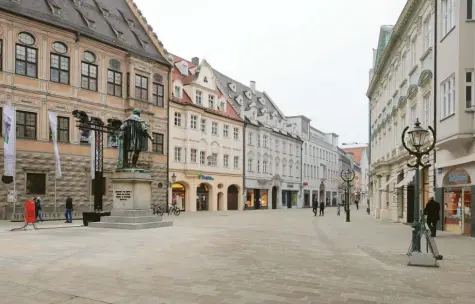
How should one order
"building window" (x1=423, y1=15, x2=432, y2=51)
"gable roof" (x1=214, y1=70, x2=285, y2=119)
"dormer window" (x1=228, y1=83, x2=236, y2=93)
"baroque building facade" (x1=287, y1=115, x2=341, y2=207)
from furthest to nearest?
"baroque building facade" (x1=287, y1=115, x2=341, y2=207)
"dormer window" (x1=228, y1=83, x2=236, y2=93)
"gable roof" (x1=214, y1=70, x2=285, y2=119)
"building window" (x1=423, y1=15, x2=432, y2=51)

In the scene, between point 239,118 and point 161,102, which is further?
point 239,118

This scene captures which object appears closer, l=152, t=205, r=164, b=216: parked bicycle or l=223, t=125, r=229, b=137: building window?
l=152, t=205, r=164, b=216: parked bicycle

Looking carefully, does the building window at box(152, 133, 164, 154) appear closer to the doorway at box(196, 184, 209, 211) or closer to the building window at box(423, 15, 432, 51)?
the doorway at box(196, 184, 209, 211)

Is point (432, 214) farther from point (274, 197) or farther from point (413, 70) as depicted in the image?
point (274, 197)

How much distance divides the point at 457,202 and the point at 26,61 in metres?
27.2

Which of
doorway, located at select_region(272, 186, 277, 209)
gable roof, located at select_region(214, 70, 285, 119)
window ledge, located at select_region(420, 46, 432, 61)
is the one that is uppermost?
gable roof, located at select_region(214, 70, 285, 119)

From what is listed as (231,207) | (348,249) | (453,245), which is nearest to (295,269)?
(348,249)

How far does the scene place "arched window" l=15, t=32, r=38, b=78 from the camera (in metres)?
29.5

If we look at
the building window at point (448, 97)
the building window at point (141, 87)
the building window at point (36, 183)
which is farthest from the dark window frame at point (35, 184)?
the building window at point (448, 97)

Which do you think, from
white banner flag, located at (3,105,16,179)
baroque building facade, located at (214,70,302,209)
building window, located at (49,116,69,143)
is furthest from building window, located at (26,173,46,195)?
baroque building facade, located at (214,70,302,209)

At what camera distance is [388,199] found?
3481cm

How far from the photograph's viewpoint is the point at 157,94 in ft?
135

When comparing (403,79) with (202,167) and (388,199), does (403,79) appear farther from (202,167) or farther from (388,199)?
(202,167)

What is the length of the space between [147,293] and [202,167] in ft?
132
